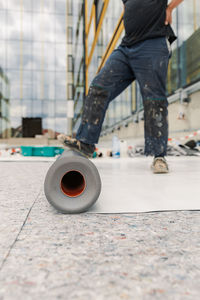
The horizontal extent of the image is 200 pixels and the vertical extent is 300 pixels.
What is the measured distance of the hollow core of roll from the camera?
729 mm

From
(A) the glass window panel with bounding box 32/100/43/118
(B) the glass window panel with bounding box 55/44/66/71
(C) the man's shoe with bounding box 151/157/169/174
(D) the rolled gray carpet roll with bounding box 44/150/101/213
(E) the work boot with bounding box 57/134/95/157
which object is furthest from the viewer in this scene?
(B) the glass window panel with bounding box 55/44/66/71

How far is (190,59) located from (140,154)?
1525 millimetres

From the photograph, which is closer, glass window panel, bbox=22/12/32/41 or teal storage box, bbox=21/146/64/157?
teal storage box, bbox=21/146/64/157

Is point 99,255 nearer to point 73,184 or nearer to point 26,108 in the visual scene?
point 73,184

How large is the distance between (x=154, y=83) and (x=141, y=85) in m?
0.08

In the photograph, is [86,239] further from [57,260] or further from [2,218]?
[2,218]

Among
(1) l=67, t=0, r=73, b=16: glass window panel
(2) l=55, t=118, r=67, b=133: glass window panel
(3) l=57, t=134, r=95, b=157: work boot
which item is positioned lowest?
(3) l=57, t=134, r=95, b=157: work boot

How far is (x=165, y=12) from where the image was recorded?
1.61 m

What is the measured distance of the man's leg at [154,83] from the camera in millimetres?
1582

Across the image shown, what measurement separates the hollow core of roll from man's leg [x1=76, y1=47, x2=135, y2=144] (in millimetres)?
687

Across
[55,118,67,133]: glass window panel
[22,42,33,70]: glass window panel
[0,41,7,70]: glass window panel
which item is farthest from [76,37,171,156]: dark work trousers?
[0,41,7,70]: glass window panel

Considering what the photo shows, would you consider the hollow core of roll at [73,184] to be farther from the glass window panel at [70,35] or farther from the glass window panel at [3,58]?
the glass window panel at [70,35]

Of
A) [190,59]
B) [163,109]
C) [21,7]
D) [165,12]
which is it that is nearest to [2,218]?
[163,109]

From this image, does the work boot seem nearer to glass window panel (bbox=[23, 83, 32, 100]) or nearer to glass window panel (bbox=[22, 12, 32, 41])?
glass window panel (bbox=[23, 83, 32, 100])
